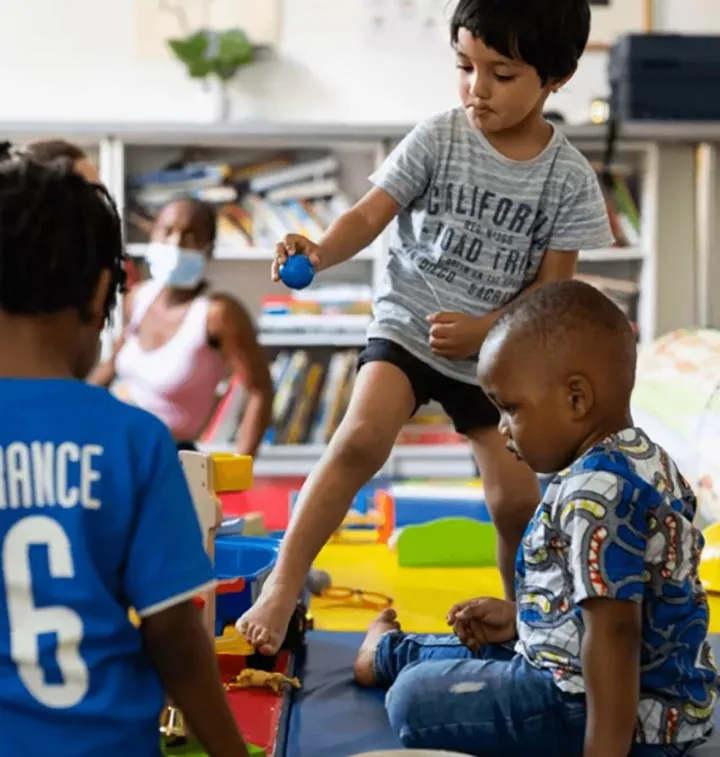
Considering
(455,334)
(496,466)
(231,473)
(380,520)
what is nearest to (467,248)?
(455,334)

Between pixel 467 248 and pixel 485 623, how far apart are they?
21.5 inches

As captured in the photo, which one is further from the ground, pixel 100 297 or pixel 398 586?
pixel 100 297

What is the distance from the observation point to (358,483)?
1657 millimetres

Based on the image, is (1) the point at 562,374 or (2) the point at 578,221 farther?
(2) the point at 578,221

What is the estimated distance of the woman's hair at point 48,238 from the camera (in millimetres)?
852

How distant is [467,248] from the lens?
1742 mm

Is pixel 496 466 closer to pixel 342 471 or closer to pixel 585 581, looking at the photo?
pixel 342 471

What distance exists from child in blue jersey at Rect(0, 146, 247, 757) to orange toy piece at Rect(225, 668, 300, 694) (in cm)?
57

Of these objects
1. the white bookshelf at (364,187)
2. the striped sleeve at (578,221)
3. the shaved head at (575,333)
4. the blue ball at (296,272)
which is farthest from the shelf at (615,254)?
the shaved head at (575,333)

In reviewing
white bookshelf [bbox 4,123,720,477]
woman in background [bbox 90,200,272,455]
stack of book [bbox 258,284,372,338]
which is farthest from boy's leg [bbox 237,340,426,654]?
stack of book [bbox 258,284,372,338]

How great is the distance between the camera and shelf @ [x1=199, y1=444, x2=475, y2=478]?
344 cm

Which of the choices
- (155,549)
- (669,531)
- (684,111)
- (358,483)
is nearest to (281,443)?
(684,111)

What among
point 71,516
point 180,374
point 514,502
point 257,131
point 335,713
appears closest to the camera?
point 71,516

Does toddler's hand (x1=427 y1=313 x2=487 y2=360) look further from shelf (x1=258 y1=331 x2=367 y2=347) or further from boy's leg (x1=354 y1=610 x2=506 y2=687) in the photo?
shelf (x1=258 y1=331 x2=367 y2=347)
